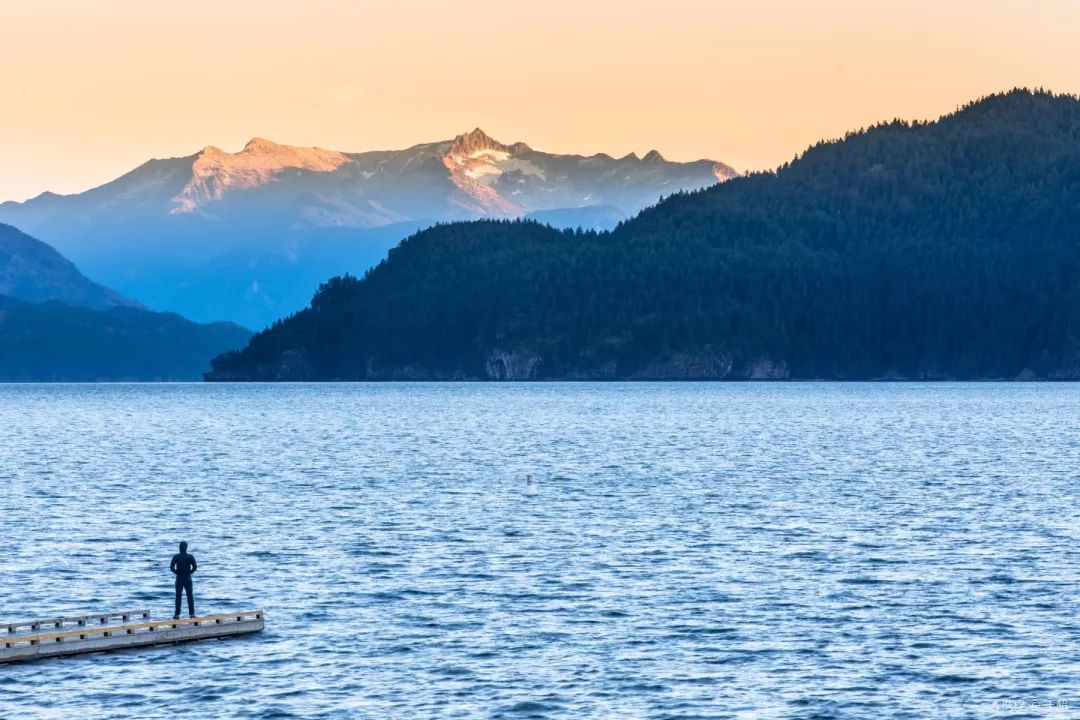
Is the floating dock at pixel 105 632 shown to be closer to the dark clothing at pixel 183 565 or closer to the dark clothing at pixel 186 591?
the dark clothing at pixel 186 591

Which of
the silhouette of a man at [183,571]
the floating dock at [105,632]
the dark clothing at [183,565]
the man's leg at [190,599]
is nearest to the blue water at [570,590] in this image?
the floating dock at [105,632]

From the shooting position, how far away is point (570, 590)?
7244 cm

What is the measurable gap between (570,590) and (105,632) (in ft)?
69.3

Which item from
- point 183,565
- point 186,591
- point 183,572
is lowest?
point 186,591

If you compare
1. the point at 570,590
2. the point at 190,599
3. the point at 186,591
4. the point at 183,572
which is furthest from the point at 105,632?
the point at 570,590

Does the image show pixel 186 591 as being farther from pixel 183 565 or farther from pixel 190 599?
pixel 183 565

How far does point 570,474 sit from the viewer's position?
137875 mm

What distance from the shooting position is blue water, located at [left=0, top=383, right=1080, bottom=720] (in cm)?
5366

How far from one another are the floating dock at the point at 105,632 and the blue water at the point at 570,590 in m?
0.60

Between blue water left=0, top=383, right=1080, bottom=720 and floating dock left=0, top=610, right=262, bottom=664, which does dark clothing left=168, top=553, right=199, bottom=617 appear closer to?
floating dock left=0, top=610, right=262, bottom=664

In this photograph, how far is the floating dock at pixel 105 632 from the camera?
57.4 m

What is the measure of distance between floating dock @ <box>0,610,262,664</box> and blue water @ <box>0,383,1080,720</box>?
0.60 meters

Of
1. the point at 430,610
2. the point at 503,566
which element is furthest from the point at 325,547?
the point at 430,610

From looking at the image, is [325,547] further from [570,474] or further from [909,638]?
[570,474]
